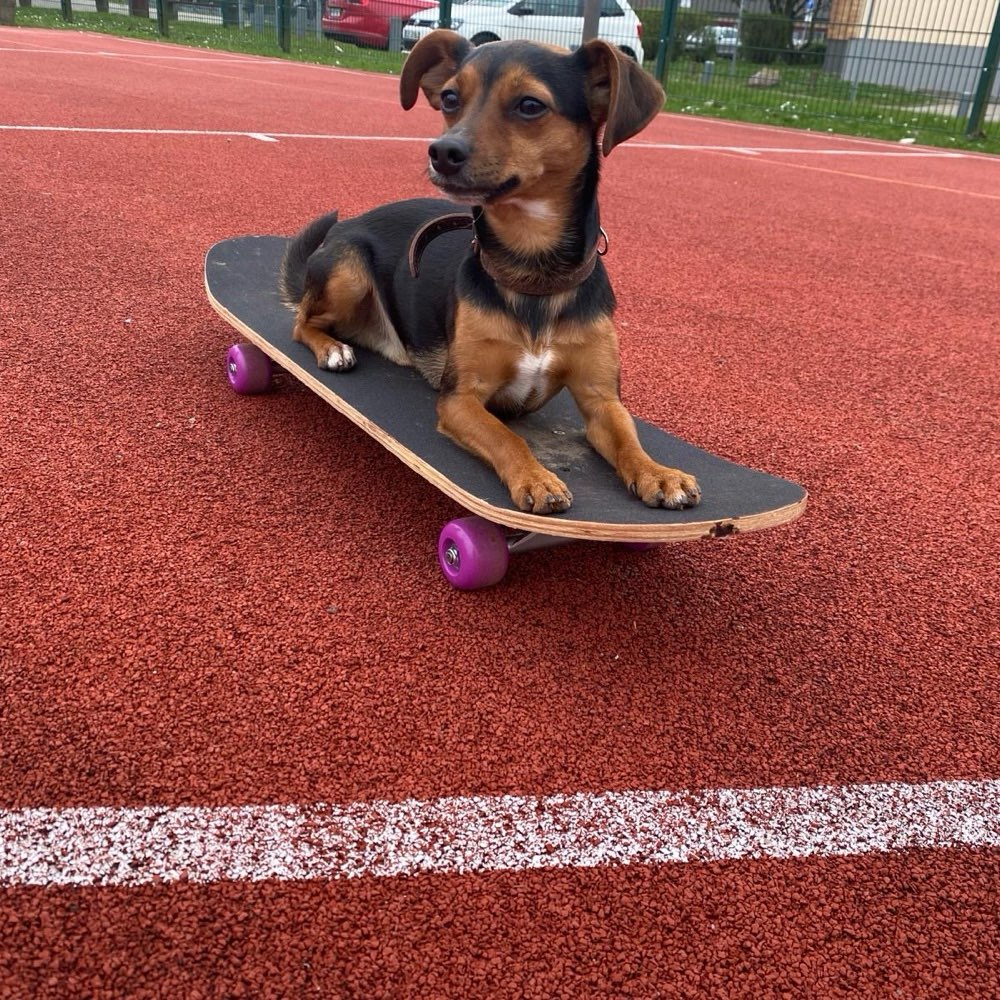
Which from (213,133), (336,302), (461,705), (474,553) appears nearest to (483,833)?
(461,705)

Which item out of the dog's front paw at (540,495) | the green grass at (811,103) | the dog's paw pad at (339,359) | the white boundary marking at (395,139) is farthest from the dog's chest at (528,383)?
the green grass at (811,103)

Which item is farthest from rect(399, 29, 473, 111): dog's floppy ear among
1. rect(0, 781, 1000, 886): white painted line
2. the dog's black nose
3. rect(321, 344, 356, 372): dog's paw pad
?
rect(0, 781, 1000, 886): white painted line

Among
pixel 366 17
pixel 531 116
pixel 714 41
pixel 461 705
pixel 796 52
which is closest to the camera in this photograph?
pixel 461 705

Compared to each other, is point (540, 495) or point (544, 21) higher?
point (544, 21)

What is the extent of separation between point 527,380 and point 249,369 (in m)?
1.23

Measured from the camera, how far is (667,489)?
249 centimetres

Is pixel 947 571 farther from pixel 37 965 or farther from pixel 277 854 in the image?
pixel 37 965

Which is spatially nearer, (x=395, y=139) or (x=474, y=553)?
(x=474, y=553)

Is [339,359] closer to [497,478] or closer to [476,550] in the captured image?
[497,478]

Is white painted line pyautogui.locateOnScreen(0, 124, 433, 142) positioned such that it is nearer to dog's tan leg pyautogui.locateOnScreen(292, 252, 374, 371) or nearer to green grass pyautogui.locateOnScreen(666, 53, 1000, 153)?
dog's tan leg pyautogui.locateOnScreen(292, 252, 374, 371)

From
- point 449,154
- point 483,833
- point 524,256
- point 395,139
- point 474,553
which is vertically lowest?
point 483,833

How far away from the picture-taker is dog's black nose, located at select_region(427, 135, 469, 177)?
2463mm

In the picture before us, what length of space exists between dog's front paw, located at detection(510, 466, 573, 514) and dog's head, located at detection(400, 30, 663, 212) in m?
0.79

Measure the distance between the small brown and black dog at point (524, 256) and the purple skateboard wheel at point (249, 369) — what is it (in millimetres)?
425
